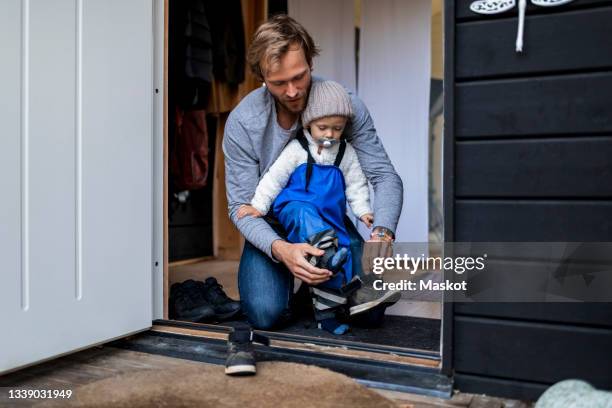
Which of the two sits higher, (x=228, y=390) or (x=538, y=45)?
(x=538, y=45)

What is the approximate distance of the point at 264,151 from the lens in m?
1.91

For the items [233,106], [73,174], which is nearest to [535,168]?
[73,174]

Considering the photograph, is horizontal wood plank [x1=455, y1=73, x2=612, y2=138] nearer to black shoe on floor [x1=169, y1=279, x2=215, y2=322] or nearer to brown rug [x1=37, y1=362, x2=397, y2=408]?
brown rug [x1=37, y1=362, x2=397, y2=408]

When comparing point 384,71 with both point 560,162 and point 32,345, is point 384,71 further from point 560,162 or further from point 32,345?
point 32,345

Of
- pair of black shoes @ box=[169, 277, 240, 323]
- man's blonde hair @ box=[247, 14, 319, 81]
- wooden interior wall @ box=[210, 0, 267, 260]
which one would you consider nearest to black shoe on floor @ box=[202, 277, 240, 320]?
pair of black shoes @ box=[169, 277, 240, 323]

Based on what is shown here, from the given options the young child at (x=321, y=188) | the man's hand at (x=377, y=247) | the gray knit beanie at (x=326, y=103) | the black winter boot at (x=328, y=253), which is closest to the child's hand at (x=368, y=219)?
the young child at (x=321, y=188)

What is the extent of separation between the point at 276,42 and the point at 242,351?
931 mm

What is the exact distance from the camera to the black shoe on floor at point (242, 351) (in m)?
1.36

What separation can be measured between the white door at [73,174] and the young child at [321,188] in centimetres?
41

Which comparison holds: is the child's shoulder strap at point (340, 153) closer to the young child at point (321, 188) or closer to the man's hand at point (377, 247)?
the young child at point (321, 188)

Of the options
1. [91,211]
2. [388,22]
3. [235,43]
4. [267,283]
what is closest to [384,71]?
[388,22]

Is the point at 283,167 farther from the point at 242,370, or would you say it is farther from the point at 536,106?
the point at 536,106

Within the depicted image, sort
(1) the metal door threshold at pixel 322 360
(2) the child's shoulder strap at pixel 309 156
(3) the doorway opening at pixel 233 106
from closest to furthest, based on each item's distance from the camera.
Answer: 1. (1) the metal door threshold at pixel 322 360
2. (2) the child's shoulder strap at pixel 309 156
3. (3) the doorway opening at pixel 233 106

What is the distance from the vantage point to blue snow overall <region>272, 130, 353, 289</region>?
179cm
